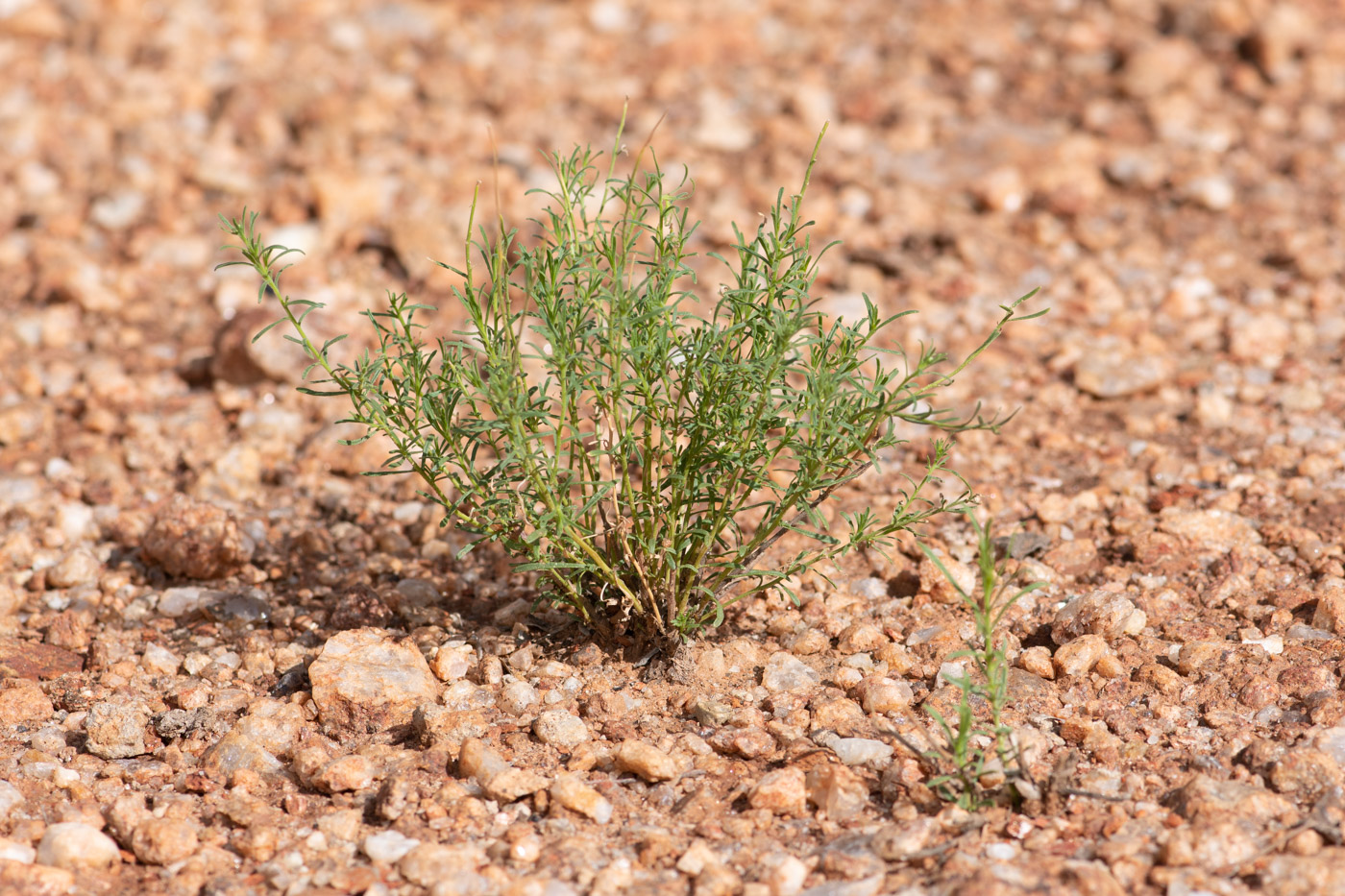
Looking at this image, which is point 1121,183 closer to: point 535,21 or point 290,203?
point 535,21

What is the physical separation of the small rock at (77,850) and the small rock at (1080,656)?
2150 mm

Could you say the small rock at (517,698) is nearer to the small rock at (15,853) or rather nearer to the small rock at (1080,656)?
the small rock at (15,853)

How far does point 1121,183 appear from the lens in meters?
5.64

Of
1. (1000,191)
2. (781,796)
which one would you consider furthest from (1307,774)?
(1000,191)

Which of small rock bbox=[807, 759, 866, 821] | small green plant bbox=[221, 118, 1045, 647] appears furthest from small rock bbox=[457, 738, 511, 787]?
small rock bbox=[807, 759, 866, 821]

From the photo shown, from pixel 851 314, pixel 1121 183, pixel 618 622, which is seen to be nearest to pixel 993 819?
pixel 618 622

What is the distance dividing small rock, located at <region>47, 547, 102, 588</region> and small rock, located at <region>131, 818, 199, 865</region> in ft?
4.19

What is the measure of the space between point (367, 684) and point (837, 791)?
1.16 meters

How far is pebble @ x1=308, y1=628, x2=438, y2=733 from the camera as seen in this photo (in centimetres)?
303

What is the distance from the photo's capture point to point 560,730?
2.92 m

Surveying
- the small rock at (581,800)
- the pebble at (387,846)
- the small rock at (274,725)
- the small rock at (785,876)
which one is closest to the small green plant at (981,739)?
the small rock at (785,876)

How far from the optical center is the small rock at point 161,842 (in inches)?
102

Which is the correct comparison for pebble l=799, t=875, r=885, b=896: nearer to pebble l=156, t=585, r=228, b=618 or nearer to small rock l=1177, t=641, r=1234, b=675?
small rock l=1177, t=641, r=1234, b=675

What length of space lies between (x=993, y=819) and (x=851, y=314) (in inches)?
104
